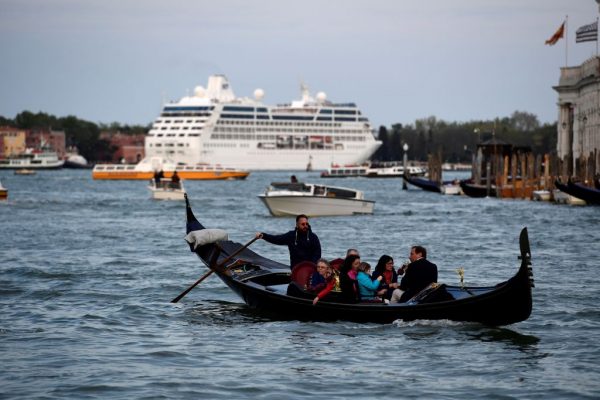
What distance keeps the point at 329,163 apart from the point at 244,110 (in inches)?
470

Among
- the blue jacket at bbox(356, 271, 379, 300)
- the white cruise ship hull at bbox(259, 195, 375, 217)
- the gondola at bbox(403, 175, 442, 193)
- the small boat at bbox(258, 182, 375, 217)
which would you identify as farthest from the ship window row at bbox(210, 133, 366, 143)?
the blue jacket at bbox(356, 271, 379, 300)

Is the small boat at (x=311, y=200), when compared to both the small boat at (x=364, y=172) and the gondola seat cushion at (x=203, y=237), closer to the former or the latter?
the gondola seat cushion at (x=203, y=237)

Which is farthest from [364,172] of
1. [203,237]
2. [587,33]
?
[203,237]

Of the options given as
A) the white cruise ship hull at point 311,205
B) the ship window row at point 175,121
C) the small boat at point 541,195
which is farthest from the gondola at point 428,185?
the ship window row at point 175,121

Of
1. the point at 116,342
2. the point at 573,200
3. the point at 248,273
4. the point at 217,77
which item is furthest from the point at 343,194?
the point at 217,77

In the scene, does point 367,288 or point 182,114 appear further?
point 182,114

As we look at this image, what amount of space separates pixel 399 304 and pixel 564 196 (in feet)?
125

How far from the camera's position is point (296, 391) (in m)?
12.9

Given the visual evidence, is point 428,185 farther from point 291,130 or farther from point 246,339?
point 291,130

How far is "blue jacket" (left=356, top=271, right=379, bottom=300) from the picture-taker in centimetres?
1622

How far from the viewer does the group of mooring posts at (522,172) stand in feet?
179

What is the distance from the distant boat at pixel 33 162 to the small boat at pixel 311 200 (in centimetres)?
12327

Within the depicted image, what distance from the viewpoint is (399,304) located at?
15797 millimetres

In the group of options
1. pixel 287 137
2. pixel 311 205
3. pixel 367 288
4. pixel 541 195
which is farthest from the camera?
pixel 287 137
